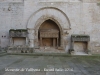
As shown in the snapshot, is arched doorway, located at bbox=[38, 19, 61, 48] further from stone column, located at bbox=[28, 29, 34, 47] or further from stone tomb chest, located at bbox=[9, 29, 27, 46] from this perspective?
stone tomb chest, located at bbox=[9, 29, 27, 46]

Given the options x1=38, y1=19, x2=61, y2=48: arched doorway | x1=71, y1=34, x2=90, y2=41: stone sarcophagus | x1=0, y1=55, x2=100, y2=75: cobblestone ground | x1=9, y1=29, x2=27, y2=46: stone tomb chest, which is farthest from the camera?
x1=38, y1=19, x2=61, y2=48: arched doorway

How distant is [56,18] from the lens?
1287 centimetres

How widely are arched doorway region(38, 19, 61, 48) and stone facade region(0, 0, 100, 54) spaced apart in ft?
1.40

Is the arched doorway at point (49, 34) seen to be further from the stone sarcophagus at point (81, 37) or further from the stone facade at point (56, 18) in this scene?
the stone sarcophagus at point (81, 37)

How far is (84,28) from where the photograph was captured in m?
12.8

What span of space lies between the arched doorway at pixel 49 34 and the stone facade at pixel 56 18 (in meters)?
0.43

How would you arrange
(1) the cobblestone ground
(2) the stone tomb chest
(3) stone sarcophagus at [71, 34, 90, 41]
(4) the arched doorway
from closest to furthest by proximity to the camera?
(1) the cobblestone ground
(3) stone sarcophagus at [71, 34, 90, 41]
(2) the stone tomb chest
(4) the arched doorway

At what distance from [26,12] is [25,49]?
11.4ft

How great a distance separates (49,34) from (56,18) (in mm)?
1645

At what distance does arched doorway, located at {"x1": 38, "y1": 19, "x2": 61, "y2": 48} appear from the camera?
12.7m

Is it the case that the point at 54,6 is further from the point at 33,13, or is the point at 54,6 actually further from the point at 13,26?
the point at 13,26

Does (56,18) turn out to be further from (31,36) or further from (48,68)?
(48,68)

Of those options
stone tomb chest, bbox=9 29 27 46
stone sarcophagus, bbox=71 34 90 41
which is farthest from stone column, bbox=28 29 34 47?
stone sarcophagus, bbox=71 34 90 41

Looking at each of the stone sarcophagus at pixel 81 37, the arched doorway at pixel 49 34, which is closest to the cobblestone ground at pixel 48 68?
the stone sarcophagus at pixel 81 37
